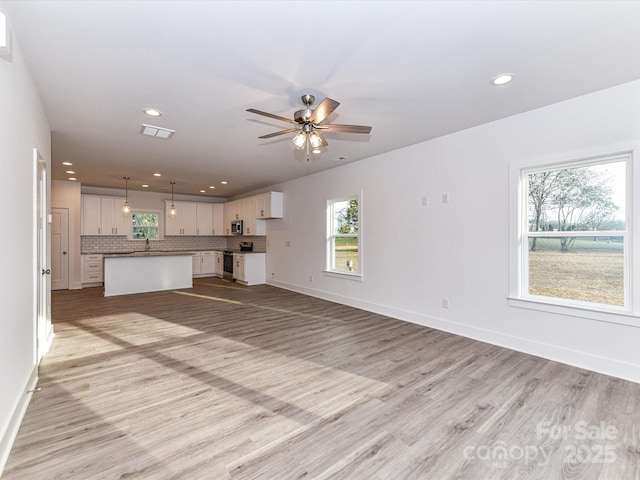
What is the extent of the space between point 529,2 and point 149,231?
965 cm

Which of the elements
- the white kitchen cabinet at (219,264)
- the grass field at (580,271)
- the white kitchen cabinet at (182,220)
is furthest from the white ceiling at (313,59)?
the white kitchen cabinet at (219,264)

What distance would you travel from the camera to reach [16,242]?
215cm

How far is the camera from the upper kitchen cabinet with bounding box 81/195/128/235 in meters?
7.76

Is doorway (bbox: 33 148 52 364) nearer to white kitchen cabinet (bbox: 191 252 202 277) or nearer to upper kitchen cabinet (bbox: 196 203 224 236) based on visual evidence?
white kitchen cabinet (bbox: 191 252 202 277)

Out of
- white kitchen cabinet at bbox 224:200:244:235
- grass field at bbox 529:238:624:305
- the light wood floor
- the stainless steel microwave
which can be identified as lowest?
the light wood floor

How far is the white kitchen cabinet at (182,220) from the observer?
9.01 metres

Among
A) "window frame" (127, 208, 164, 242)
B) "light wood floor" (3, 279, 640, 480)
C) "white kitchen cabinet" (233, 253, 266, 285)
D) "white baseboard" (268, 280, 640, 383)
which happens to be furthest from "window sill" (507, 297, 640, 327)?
"window frame" (127, 208, 164, 242)

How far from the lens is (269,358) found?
3.20 meters

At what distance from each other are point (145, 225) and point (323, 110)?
8199mm

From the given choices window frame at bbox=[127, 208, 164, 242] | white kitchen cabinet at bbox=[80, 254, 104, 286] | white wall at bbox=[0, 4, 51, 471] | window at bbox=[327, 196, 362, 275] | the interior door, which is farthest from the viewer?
window frame at bbox=[127, 208, 164, 242]

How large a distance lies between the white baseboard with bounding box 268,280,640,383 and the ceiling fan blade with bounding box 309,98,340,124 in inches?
123

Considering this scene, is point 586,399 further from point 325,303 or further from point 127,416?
point 325,303

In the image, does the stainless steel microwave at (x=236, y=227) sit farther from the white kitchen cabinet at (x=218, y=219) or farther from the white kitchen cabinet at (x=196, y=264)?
the white kitchen cabinet at (x=196, y=264)

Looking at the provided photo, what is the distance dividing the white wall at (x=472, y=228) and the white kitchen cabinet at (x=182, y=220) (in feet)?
17.5
